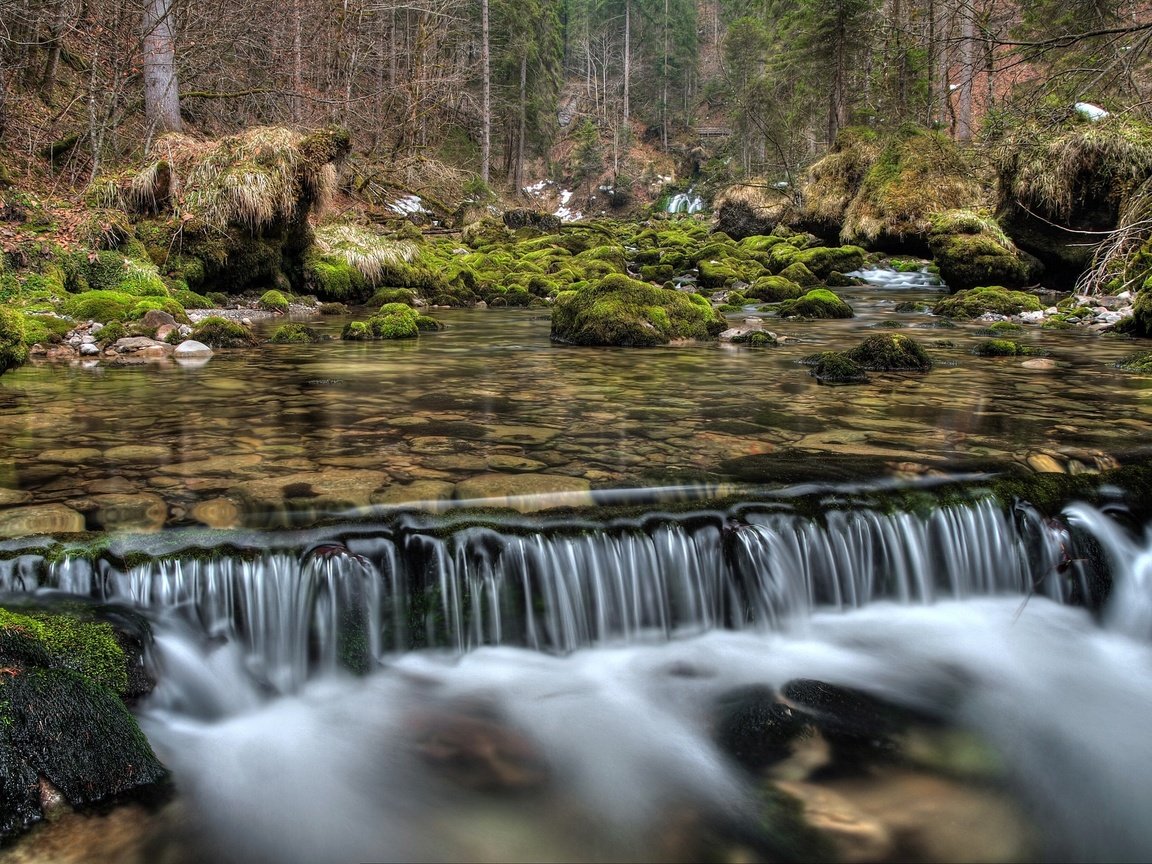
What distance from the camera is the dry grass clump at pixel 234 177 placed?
12188mm

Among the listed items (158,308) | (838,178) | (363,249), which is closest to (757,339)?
(158,308)

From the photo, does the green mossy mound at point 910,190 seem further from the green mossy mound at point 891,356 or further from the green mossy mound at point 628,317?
Result: the green mossy mound at point 891,356

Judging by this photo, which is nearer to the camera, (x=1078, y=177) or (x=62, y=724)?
(x=62, y=724)

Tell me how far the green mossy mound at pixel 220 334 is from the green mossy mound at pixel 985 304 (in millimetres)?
10803

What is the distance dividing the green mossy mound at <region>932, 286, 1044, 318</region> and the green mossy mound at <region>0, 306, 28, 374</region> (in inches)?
496

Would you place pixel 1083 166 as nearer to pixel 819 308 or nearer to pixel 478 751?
pixel 819 308

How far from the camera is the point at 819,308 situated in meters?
13.0

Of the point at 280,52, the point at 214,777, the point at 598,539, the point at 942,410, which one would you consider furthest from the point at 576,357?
the point at 280,52

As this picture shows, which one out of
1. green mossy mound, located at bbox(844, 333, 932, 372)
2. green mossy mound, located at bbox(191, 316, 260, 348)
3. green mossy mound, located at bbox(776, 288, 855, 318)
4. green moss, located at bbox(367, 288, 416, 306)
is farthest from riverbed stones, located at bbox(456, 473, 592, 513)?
green moss, located at bbox(367, 288, 416, 306)

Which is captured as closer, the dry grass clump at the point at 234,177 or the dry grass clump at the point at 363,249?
the dry grass clump at the point at 234,177

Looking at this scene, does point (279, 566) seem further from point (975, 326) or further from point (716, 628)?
point (975, 326)

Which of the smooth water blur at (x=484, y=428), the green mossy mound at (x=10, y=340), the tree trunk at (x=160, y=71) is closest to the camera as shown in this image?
the smooth water blur at (x=484, y=428)

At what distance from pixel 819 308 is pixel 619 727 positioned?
1123cm

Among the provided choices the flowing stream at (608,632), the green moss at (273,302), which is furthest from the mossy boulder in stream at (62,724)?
the green moss at (273,302)
